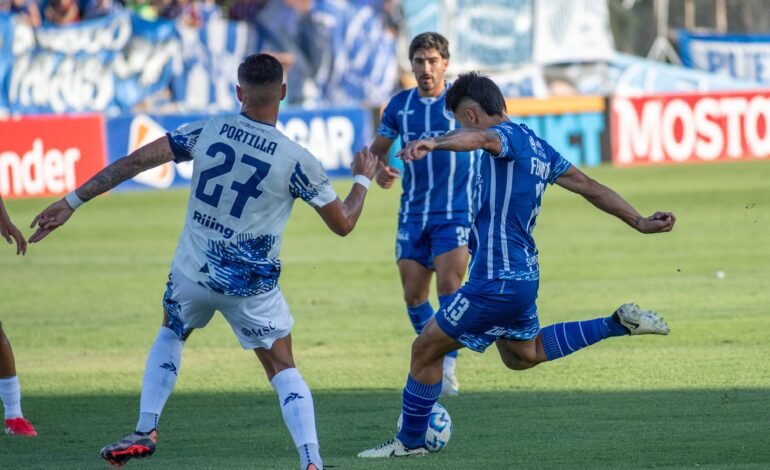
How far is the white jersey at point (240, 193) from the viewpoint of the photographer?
256 inches

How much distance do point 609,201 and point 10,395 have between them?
3.87m

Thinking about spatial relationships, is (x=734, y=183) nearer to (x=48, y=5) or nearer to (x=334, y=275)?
(x=334, y=275)

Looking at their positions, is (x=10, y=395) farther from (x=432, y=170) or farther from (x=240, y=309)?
(x=432, y=170)

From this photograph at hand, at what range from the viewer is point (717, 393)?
28.6ft

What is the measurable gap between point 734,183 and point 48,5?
606 inches

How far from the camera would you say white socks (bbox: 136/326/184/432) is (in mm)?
6738

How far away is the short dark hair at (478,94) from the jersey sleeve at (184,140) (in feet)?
4.52

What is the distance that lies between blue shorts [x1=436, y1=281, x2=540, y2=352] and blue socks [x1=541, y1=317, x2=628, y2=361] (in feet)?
0.98

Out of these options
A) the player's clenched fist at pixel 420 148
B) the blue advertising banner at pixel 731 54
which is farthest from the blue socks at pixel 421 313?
the blue advertising banner at pixel 731 54

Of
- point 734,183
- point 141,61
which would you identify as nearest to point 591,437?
point 734,183

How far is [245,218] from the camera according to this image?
6.55 metres

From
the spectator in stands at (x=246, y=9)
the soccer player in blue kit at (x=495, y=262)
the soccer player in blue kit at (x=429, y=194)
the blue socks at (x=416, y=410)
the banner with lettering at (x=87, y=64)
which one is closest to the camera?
the soccer player in blue kit at (x=495, y=262)

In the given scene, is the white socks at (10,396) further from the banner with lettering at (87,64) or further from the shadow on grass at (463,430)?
the banner with lettering at (87,64)

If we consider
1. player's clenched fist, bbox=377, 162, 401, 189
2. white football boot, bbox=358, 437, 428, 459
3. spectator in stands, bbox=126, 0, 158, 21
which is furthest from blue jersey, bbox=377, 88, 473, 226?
spectator in stands, bbox=126, 0, 158, 21
